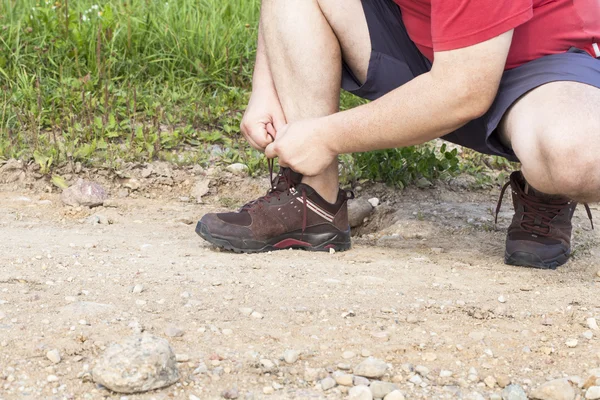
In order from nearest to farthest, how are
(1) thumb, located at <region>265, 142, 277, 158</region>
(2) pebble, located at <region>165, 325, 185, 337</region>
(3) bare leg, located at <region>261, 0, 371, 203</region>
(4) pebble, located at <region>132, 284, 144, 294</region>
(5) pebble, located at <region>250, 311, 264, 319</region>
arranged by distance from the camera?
(2) pebble, located at <region>165, 325, 185, 337</region>, (5) pebble, located at <region>250, 311, 264, 319</region>, (4) pebble, located at <region>132, 284, 144, 294</region>, (1) thumb, located at <region>265, 142, 277, 158</region>, (3) bare leg, located at <region>261, 0, 371, 203</region>

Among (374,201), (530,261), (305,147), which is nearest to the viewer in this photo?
(305,147)

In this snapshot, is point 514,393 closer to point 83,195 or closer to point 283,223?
point 283,223

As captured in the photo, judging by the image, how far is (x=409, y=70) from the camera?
9.41 feet

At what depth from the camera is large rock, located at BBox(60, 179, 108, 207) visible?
3.62m

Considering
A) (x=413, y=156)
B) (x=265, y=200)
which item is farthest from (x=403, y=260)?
(x=413, y=156)

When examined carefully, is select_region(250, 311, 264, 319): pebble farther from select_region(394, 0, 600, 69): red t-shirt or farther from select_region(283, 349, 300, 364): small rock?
select_region(394, 0, 600, 69): red t-shirt

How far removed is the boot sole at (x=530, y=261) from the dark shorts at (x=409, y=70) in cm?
32

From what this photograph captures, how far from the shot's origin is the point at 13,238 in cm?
298

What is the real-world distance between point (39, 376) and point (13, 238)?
1249mm

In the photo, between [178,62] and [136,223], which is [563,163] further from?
[178,62]

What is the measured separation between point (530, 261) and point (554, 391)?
1.00 metres

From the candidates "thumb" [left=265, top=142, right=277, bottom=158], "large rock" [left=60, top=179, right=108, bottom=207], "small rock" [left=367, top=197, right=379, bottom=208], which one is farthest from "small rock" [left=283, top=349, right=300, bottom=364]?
"large rock" [left=60, top=179, right=108, bottom=207]

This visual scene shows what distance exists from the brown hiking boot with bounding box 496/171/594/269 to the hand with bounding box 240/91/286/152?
0.88 m

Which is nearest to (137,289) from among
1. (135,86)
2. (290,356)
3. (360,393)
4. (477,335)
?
(290,356)
